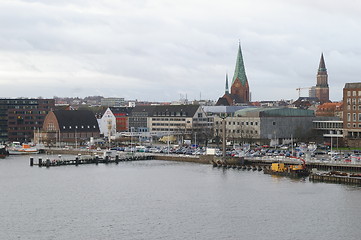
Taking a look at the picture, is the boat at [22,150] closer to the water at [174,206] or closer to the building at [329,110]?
the water at [174,206]

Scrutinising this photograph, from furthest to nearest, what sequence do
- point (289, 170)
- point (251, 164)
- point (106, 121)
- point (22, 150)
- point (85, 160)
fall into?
point (106, 121) → point (22, 150) → point (85, 160) → point (251, 164) → point (289, 170)

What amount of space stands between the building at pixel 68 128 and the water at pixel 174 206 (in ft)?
139

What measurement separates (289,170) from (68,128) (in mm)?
55461

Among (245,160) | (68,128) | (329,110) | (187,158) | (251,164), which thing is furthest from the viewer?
(329,110)

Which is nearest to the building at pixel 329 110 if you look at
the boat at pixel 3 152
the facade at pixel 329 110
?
the facade at pixel 329 110

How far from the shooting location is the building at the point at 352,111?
90.6 m

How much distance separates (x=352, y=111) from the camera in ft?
300

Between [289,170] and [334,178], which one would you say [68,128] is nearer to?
[289,170]

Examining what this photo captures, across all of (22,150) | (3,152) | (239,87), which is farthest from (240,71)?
(3,152)

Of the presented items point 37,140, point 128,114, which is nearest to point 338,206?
point 37,140

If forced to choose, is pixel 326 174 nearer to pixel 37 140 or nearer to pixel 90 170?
pixel 90 170

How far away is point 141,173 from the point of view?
212ft

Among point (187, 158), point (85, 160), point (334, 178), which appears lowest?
point (334, 178)

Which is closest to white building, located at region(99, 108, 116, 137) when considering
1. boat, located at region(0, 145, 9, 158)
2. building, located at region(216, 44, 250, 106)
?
boat, located at region(0, 145, 9, 158)
